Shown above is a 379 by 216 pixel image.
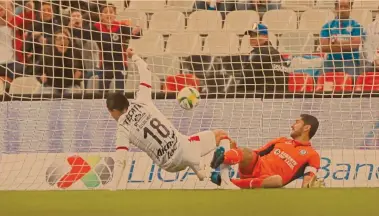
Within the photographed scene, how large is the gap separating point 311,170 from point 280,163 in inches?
12.4

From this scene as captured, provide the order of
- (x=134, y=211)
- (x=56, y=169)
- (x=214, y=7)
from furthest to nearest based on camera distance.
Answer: (x=214, y=7)
(x=56, y=169)
(x=134, y=211)

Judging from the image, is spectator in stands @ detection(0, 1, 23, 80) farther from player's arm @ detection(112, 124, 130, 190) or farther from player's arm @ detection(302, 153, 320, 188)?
player's arm @ detection(302, 153, 320, 188)

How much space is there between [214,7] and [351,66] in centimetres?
193

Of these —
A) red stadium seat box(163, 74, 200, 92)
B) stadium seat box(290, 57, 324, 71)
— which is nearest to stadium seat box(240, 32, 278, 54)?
stadium seat box(290, 57, 324, 71)

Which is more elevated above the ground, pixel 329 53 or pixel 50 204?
pixel 329 53

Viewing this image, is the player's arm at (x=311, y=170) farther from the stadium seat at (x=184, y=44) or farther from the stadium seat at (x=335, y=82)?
the stadium seat at (x=184, y=44)

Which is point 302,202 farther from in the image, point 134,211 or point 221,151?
point 221,151

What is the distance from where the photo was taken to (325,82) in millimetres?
9680

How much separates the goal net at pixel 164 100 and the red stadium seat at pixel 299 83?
1 cm

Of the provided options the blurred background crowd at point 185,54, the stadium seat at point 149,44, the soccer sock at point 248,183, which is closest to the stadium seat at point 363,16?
the blurred background crowd at point 185,54

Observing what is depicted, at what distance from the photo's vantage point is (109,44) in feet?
31.3

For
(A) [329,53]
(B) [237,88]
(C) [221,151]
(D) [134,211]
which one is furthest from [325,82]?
(D) [134,211]

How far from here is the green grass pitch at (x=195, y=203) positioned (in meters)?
5.61

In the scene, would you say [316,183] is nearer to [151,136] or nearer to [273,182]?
[273,182]
